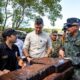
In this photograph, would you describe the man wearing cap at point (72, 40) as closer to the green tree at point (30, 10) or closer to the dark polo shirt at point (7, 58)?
the dark polo shirt at point (7, 58)

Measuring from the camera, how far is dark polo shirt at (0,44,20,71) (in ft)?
13.8

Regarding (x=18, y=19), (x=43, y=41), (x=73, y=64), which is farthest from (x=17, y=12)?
(x=73, y=64)

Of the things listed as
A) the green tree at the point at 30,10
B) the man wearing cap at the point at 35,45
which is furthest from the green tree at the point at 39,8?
the man wearing cap at the point at 35,45

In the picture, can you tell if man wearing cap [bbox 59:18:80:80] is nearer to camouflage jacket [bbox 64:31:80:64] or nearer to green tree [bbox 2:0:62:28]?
camouflage jacket [bbox 64:31:80:64]

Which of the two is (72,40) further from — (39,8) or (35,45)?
(39,8)

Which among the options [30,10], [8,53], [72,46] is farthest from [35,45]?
[30,10]

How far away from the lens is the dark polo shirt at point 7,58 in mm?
4207

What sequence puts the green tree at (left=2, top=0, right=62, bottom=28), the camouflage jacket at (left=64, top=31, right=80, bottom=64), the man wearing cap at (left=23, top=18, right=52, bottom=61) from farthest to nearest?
the green tree at (left=2, top=0, right=62, bottom=28) → the man wearing cap at (left=23, top=18, right=52, bottom=61) → the camouflage jacket at (left=64, top=31, right=80, bottom=64)

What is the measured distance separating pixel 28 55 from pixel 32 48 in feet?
0.60

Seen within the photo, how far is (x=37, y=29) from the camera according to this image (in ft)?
17.9

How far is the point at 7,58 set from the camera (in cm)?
432

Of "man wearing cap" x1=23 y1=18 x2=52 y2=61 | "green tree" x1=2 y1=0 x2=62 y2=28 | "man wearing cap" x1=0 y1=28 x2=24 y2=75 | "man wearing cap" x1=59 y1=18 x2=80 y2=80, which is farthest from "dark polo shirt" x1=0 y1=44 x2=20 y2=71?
"green tree" x1=2 y1=0 x2=62 y2=28

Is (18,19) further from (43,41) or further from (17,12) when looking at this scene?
(43,41)

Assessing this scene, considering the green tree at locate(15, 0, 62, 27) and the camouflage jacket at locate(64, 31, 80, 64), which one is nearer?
the camouflage jacket at locate(64, 31, 80, 64)
